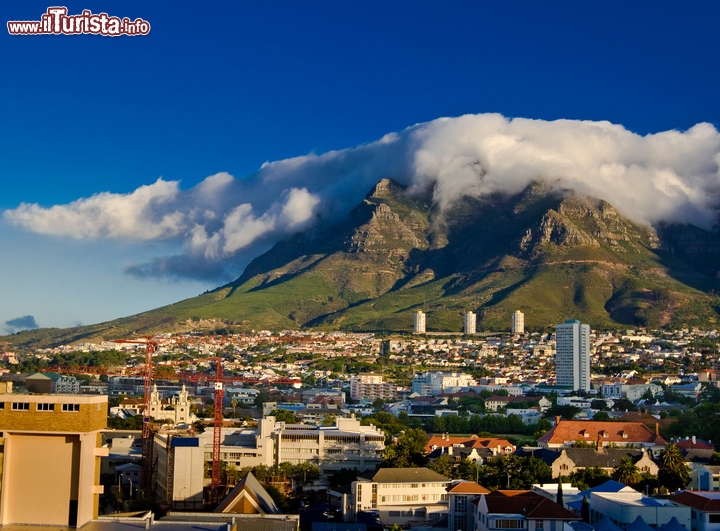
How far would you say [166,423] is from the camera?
10019 centimetres

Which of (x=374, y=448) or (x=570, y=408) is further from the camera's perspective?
(x=570, y=408)

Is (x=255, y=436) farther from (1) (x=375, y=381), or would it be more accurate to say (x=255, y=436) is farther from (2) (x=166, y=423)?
(1) (x=375, y=381)

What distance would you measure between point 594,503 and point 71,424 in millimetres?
35796

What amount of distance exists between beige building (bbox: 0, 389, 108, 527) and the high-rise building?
168695mm

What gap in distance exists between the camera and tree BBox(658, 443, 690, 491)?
67.1 meters

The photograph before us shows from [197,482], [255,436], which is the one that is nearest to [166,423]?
[255,436]

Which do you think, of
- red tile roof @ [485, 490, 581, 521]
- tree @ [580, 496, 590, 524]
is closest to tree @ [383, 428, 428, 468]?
red tile roof @ [485, 490, 581, 521]

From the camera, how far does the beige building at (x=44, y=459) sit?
72.9 feet

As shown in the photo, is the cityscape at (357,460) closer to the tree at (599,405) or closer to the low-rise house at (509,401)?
the tree at (599,405)

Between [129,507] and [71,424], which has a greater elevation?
[71,424]

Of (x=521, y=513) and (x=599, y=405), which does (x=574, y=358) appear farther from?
(x=521, y=513)

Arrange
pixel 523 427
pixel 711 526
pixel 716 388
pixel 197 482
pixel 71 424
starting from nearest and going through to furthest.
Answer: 1. pixel 71 424
2. pixel 711 526
3. pixel 197 482
4. pixel 523 427
5. pixel 716 388

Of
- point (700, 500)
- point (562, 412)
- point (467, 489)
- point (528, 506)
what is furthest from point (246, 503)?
point (562, 412)

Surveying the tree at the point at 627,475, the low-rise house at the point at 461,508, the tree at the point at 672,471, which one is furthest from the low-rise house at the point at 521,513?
the tree at the point at 672,471
